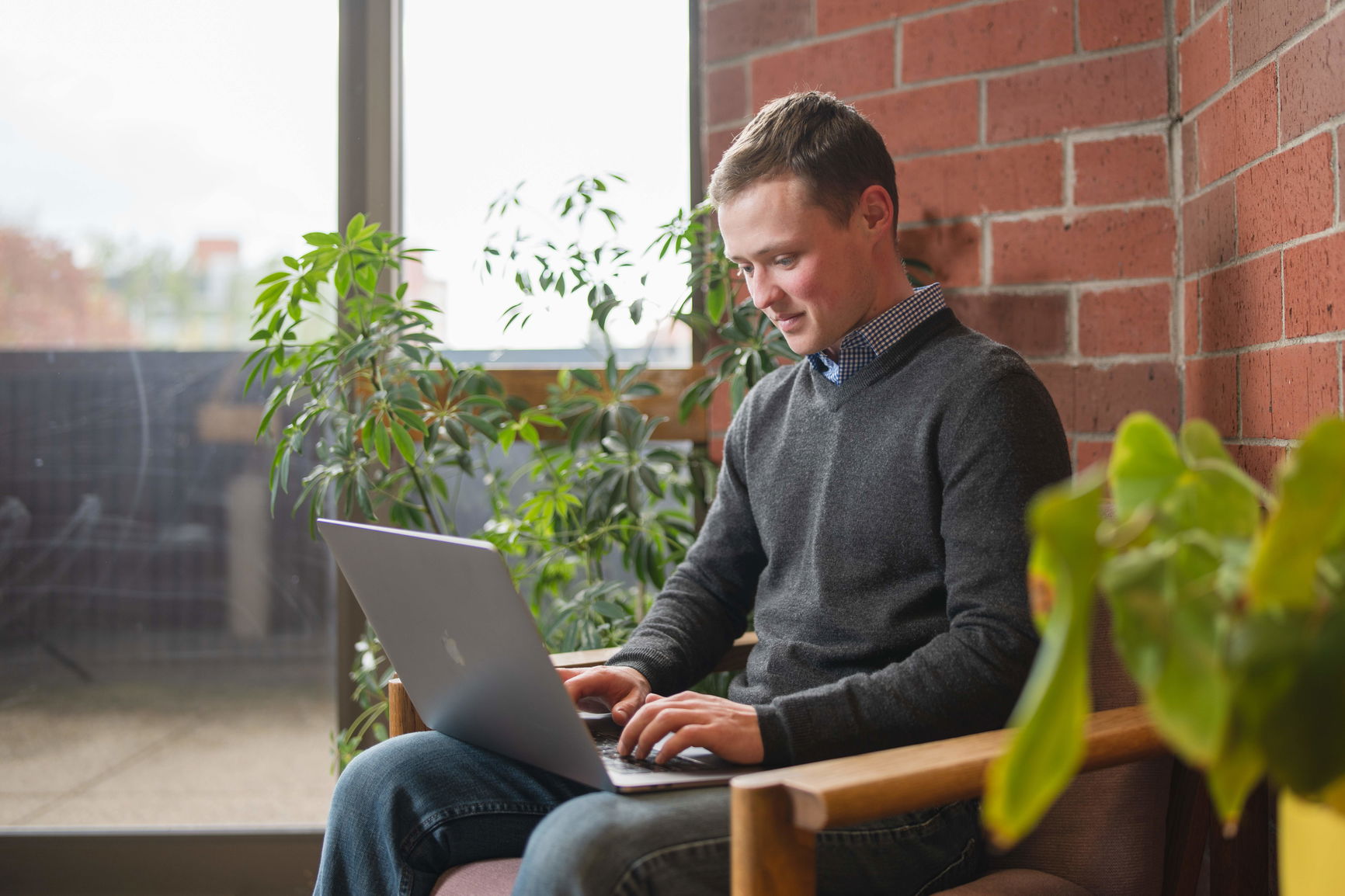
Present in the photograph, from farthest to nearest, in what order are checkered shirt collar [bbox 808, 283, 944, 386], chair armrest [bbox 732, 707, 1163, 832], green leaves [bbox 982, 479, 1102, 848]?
1. checkered shirt collar [bbox 808, 283, 944, 386]
2. chair armrest [bbox 732, 707, 1163, 832]
3. green leaves [bbox 982, 479, 1102, 848]

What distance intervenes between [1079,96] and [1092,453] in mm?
531

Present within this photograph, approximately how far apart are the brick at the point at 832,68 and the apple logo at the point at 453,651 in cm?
118

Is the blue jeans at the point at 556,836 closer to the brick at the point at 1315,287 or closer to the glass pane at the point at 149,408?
the brick at the point at 1315,287

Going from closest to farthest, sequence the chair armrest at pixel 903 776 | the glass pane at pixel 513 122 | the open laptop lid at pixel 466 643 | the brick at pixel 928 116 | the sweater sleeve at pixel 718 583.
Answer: the chair armrest at pixel 903 776 → the open laptop lid at pixel 466 643 → the sweater sleeve at pixel 718 583 → the brick at pixel 928 116 → the glass pane at pixel 513 122

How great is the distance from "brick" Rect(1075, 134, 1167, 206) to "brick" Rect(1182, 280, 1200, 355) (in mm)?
148

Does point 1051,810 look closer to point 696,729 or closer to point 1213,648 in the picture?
point 696,729

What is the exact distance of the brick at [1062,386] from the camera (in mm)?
1595

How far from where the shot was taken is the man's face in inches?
50.9

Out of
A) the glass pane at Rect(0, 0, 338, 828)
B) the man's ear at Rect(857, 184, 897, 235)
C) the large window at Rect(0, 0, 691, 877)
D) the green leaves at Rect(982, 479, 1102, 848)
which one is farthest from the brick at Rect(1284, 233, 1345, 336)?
the glass pane at Rect(0, 0, 338, 828)

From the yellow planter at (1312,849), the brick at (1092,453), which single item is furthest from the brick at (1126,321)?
the yellow planter at (1312,849)

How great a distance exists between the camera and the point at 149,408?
224cm

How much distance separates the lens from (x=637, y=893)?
3.12 feet

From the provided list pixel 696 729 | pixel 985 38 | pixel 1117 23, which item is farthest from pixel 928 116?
pixel 696 729

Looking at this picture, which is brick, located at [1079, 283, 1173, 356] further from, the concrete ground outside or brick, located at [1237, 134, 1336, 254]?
the concrete ground outside
